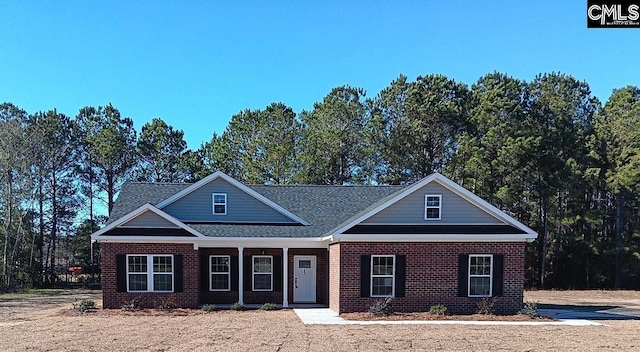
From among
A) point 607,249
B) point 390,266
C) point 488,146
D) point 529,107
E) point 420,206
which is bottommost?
point 607,249

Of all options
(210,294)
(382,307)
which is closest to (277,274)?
(210,294)

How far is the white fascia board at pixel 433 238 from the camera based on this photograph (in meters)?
17.0

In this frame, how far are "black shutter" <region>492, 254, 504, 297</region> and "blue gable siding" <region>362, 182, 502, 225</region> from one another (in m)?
1.25

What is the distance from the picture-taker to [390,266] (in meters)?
17.3

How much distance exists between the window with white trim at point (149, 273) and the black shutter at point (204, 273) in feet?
5.22

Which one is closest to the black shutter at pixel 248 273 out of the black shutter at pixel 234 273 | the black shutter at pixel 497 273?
the black shutter at pixel 234 273

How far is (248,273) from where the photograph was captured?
19672 mm

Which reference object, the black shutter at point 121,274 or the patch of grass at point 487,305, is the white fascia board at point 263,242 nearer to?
the black shutter at point 121,274

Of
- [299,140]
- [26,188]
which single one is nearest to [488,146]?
[299,140]

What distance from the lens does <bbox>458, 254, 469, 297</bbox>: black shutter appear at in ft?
56.7

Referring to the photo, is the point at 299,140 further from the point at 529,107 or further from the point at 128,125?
the point at 529,107

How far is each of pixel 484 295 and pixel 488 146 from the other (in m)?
17.8

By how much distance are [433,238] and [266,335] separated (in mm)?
7134

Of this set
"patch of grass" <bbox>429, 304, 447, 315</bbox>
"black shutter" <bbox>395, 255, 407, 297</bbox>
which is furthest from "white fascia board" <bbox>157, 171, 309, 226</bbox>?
"patch of grass" <bbox>429, 304, 447, 315</bbox>
